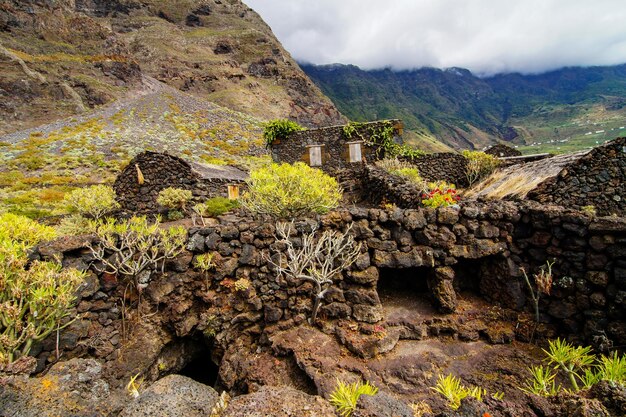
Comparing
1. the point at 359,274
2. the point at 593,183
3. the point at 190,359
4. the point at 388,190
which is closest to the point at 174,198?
the point at 190,359

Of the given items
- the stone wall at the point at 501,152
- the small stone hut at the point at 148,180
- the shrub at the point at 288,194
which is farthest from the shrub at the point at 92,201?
the stone wall at the point at 501,152

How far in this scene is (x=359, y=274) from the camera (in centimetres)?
587

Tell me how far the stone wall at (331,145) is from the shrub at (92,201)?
10.0m

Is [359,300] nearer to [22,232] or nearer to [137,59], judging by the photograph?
[22,232]

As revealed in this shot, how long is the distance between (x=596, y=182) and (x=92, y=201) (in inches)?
819

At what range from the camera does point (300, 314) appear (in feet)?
19.0

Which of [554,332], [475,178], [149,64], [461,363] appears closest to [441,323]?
[461,363]

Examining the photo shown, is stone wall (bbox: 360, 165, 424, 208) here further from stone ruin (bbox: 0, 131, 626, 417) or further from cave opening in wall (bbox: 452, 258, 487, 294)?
stone ruin (bbox: 0, 131, 626, 417)

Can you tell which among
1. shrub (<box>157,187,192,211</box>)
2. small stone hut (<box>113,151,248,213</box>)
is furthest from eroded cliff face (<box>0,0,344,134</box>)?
shrub (<box>157,187,192,211</box>)

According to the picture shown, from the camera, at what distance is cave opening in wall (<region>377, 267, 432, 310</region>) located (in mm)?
6258

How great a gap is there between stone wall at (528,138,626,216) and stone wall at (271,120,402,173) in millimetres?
9759

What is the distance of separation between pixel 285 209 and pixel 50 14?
104886mm

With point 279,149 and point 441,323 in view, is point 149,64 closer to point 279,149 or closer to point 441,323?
point 279,149

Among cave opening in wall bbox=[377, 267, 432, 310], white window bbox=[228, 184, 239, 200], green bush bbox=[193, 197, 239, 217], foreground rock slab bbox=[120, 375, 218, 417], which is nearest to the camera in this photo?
foreground rock slab bbox=[120, 375, 218, 417]
